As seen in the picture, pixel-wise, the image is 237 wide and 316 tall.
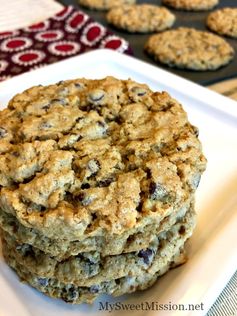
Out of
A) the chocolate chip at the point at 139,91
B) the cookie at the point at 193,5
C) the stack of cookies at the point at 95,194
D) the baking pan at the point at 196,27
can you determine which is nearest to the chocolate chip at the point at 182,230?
the stack of cookies at the point at 95,194

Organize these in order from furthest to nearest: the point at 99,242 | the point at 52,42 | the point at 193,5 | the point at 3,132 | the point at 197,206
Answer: the point at 193,5
the point at 52,42
the point at 197,206
the point at 3,132
the point at 99,242

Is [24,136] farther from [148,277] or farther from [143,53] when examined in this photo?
[143,53]

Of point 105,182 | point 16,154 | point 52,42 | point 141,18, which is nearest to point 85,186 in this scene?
point 105,182

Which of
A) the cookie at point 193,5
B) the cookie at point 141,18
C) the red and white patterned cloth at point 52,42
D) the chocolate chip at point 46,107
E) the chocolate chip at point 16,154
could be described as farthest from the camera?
the cookie at point 193,5

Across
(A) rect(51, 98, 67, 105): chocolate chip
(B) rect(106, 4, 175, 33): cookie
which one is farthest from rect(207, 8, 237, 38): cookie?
(A) rect(51, 98, 67, 105): chocolate chip

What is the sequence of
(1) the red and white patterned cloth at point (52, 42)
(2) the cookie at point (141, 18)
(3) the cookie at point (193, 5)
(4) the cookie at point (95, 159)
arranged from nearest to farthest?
1. (4) the cookie at point (95, 159)
2. (1) the red and white patterned cloth at point (52, 42)
3. (2) the cookie at point (141, 18)
4. (3) the cookie at point (193, 5)

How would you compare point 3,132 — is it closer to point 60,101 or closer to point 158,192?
point 60,101

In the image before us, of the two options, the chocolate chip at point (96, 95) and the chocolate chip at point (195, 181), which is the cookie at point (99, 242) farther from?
the chocolate chip at point (96, 95)

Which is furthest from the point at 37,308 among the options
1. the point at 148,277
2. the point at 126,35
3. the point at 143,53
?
the point at 126,35
